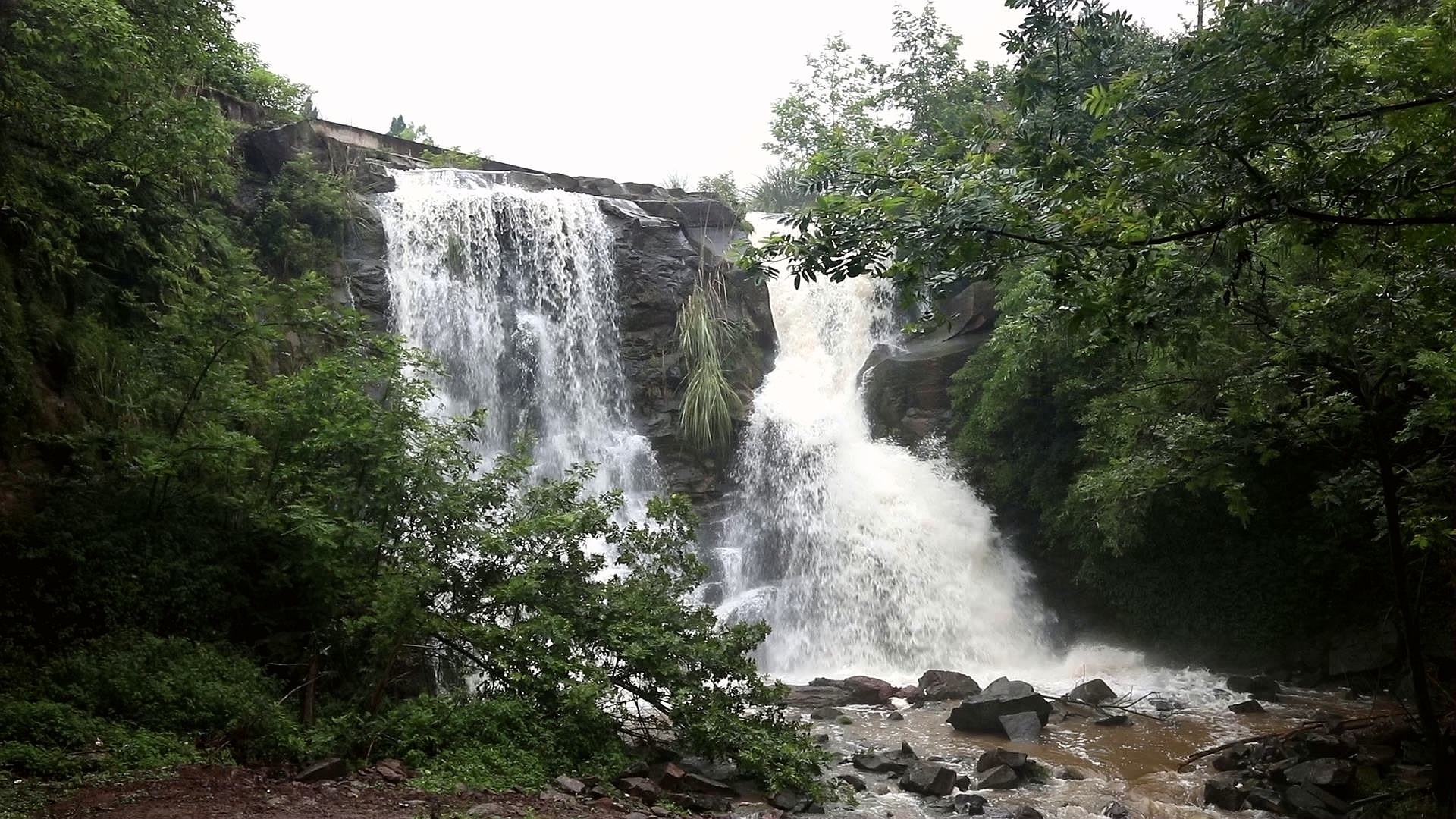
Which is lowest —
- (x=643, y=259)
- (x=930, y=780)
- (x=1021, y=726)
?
(x=1021, y=726)

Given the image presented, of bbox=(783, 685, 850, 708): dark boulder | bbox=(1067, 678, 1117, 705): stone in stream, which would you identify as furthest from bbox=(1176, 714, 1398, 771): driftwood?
bbox=(783, 685, 850, 708): dark boulder

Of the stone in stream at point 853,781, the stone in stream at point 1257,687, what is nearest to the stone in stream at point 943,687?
the stone in stream at point 1257,687

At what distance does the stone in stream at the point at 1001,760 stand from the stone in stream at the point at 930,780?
0.55 m

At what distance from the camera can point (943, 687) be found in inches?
520

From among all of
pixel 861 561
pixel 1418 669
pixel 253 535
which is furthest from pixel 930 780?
pixel 861 561

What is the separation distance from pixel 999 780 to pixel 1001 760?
0.37 meters

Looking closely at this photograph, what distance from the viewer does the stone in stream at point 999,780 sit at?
9234 millimetres

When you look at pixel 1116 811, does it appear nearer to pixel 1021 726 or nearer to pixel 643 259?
pixel 1021 726

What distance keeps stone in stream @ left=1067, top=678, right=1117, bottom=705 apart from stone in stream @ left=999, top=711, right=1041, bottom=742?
69.2 inches

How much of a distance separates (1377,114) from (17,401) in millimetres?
10116

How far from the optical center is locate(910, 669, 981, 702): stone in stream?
13016 millimetres

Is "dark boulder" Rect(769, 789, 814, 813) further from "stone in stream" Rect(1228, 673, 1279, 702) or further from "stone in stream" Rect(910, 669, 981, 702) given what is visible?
"stone in stream" Rect(1228, 673, 1279, 702)

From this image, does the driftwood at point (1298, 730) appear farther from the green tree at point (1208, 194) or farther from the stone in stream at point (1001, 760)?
the green tree at point (1208, 194)

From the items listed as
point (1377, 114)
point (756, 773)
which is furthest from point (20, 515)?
point (1377, 114)
